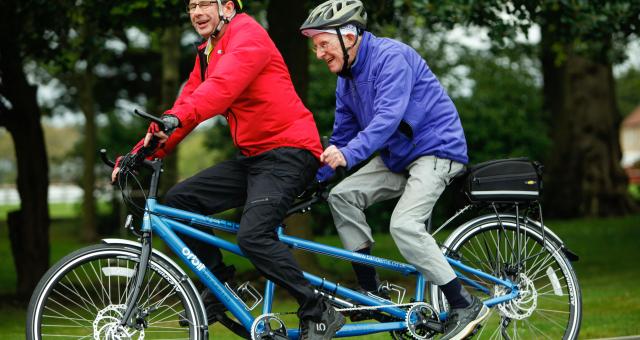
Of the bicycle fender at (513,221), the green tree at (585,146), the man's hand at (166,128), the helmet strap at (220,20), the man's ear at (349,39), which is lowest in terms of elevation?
the green tree at (585,146)

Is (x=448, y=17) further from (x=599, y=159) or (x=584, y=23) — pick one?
(x=599, y=159)

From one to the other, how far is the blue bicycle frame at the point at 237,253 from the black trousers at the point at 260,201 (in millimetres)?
114

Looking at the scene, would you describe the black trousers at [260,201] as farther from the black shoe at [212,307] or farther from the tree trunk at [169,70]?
the tree trunk at [169,70]

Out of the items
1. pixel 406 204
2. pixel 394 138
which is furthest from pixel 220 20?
pixel 406 204

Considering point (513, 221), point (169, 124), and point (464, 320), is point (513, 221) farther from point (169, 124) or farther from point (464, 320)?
point (169, 124)

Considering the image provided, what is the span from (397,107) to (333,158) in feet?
1.43

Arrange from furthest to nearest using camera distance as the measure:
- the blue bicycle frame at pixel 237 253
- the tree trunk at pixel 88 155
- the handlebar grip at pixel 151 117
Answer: the tree trunk at pixel 88 155 < the blue bicycle frame at pixel 237 253 < the handlebar grip at pixel 151 117

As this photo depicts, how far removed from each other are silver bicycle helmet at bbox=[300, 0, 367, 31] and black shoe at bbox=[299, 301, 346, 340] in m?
1.38

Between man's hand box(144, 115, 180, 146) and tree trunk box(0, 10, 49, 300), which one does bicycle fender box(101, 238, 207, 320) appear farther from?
tree trunk box(0, 10, 49, 300)

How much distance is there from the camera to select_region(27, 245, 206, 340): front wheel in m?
4.57

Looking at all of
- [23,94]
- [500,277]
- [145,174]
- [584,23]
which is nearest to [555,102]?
[145,174]

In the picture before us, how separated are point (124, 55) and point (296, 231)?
1520 centimetres

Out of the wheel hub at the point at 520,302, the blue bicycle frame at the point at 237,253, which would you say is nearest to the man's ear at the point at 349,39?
the blue bicycle frame at the point at 237,253

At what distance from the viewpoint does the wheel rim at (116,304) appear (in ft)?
15.1
